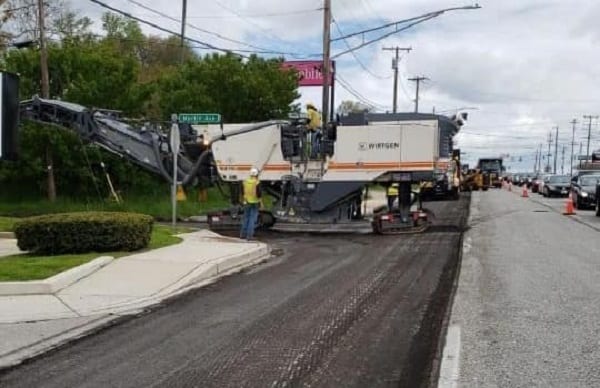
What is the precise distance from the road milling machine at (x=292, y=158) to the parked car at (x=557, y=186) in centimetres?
3004

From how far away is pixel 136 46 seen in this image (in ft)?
207

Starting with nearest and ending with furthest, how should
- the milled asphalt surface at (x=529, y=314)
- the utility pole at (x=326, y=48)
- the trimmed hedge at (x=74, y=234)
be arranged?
1. the milled asphalt surface at (x=529, y=314)
2. the trimmed hedge at (x=74, y=234)
3. the utility pole at (x=326, y=48)

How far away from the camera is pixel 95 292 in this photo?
10117mm

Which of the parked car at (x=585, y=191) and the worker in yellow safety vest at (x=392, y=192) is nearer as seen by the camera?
the worker in yellow safety vest at (x=392, y=192)

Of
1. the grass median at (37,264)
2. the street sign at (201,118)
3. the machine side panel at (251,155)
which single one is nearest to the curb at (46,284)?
the grass median at (37,264)

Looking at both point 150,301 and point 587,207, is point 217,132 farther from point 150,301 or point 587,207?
point 587,207

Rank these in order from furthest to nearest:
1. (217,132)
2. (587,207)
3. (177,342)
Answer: (587,207)
(217,132)
(177,342)

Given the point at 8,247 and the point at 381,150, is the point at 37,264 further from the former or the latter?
the point at 381,150

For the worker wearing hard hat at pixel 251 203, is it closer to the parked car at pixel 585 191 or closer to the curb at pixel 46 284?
the curb at pixel 46 284

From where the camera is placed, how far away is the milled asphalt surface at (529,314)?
635cm

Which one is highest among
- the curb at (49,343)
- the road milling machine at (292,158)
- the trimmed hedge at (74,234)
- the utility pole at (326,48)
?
the utility pole at (326,48)

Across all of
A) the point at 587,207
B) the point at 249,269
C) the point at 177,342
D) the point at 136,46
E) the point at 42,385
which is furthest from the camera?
the point at 136,46

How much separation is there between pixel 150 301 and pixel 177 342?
2.42 m

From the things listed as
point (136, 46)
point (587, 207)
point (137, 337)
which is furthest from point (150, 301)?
point (136, 46)
